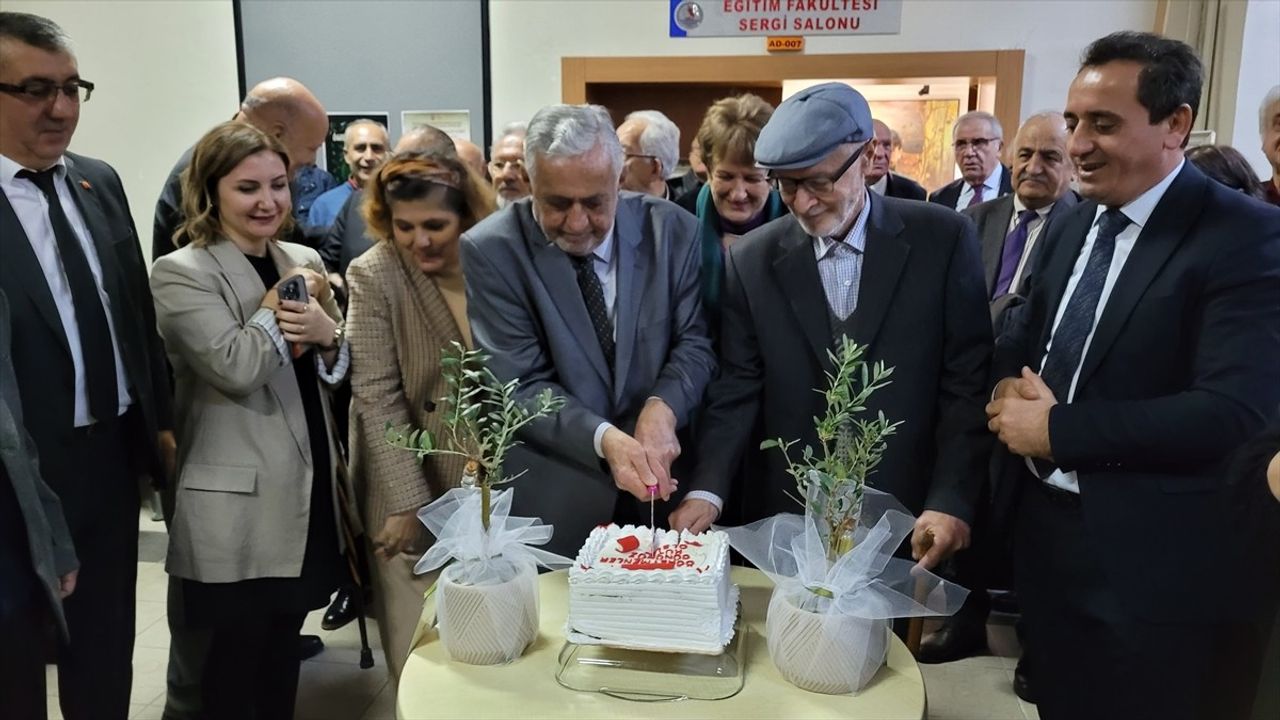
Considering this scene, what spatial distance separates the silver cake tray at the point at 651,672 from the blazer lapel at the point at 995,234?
7.39ft

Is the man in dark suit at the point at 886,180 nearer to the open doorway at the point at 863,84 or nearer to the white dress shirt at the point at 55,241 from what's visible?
the open doorway at the point at 863,84

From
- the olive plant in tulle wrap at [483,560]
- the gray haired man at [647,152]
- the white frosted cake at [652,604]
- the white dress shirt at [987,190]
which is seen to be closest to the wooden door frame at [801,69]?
the white dress shirt at [987,190]

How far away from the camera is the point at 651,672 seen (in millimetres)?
1341

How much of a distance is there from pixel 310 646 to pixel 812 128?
2.52 m

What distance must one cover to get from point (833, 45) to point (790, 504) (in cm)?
412

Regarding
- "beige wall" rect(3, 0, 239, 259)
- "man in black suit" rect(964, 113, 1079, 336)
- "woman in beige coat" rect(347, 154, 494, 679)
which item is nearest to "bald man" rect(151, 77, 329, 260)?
"woman in beige coat" rect(347, 154, 494, 679)

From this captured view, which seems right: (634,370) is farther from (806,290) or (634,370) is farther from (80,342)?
(80,342)

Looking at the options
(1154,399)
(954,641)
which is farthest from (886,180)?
(1154,399)

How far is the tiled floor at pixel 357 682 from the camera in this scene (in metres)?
2.76

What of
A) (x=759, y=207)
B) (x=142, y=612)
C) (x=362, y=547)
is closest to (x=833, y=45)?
(x=759, y=207)

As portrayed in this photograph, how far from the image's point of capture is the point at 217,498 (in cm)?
207

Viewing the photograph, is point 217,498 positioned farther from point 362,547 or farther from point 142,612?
point 142,612

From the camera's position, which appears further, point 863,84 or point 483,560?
point 863,84

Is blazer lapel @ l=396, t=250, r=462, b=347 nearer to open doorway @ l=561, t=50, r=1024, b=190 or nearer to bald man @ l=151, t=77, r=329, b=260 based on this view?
bald man @ l=151, t=77, r=329, b=260
